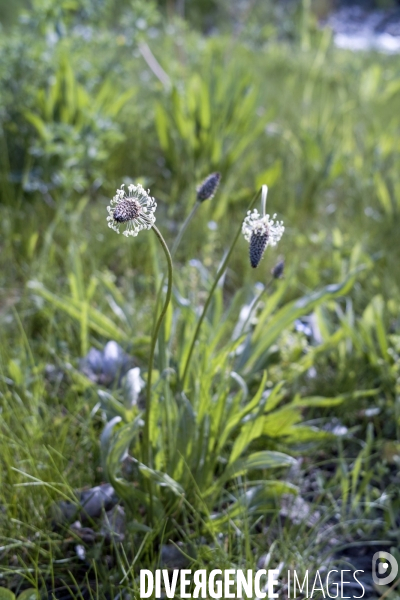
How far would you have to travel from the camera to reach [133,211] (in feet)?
2.32

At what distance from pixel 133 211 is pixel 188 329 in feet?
1.86

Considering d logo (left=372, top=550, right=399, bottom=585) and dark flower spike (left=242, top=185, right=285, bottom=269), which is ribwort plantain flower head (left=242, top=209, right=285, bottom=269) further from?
d logo (left=372, top=550, right=399, bottom=585)

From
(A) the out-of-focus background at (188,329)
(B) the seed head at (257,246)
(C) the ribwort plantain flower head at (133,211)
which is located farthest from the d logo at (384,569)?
(C) the ribwort plantain flower head at (133,211)

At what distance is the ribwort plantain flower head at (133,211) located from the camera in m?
0.70

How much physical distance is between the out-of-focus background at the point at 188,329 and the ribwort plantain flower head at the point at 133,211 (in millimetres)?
397

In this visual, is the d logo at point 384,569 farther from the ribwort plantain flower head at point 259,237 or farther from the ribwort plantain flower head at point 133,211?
the ribwort plantain flower head at point 133,211

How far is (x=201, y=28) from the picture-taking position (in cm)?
686

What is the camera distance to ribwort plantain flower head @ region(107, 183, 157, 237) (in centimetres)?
70

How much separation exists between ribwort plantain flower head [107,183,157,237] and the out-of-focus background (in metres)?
0.40

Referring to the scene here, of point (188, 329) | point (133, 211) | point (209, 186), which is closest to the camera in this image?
point (133, 211)

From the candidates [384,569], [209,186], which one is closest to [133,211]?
[209,186]

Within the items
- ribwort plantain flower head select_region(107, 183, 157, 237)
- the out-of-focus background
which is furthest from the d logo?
ribwort plantain flower head select_region(107, 183, 157, 237)

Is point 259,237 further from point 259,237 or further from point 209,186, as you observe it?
point 209,186

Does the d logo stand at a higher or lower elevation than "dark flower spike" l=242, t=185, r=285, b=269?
lower
